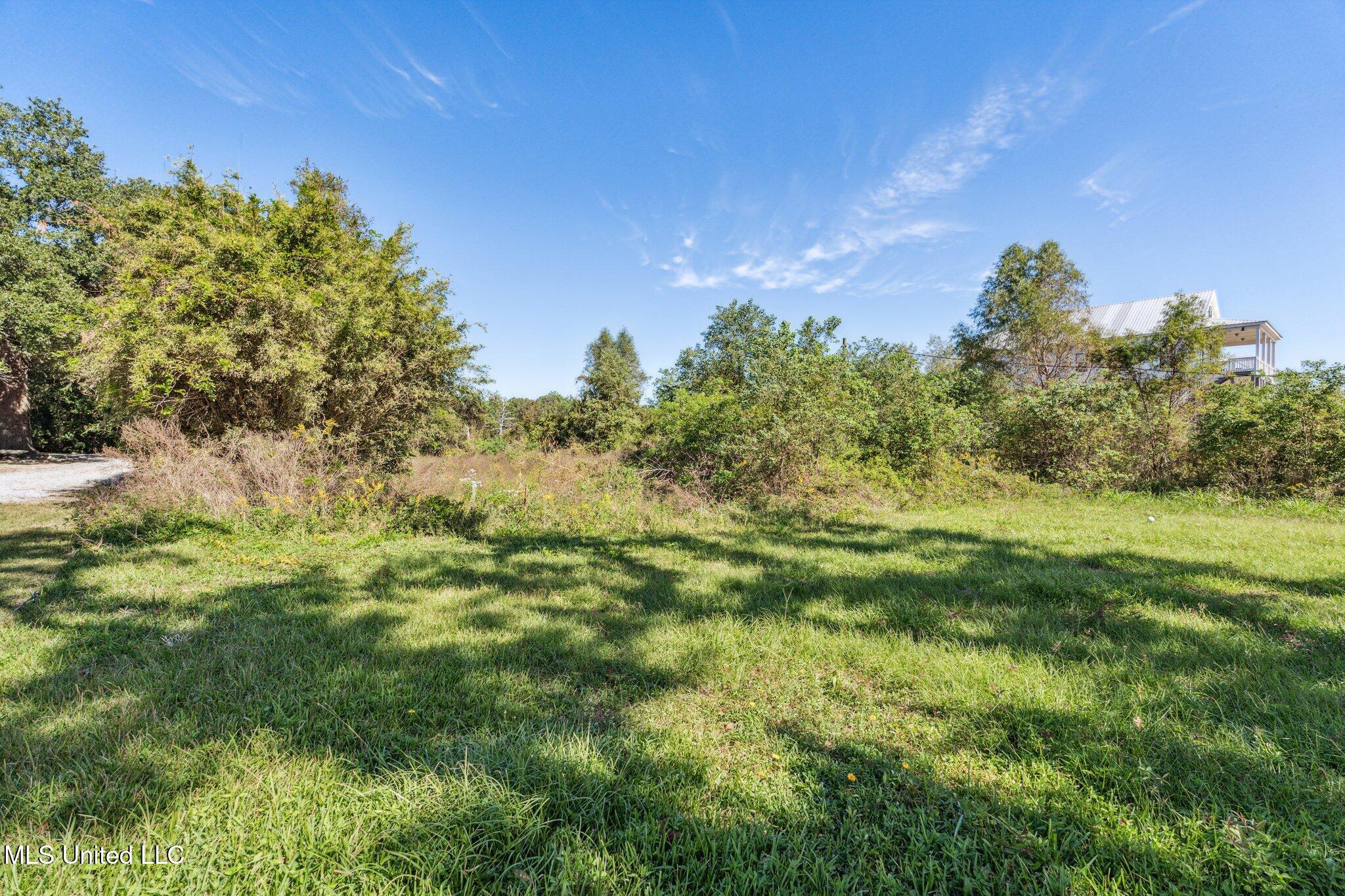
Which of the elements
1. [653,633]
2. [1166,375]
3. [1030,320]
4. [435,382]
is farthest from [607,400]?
[653,633]

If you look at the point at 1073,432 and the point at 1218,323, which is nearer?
the point at 1073,432

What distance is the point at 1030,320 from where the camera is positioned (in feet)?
56.9

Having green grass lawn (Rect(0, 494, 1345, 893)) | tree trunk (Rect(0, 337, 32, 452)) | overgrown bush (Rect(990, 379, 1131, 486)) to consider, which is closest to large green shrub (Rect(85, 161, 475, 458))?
green grass lawn (Rect(0, 494, 1345, 893))

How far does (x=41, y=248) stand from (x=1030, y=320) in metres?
32.8

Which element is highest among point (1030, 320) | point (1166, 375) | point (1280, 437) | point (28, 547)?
point (1030, 320)

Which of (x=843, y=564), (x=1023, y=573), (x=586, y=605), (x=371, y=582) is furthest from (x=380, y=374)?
(x=1023, y=573)

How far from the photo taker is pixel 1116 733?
2057mm

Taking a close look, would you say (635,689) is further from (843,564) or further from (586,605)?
(843,564)

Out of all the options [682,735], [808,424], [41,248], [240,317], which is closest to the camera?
[682,735]

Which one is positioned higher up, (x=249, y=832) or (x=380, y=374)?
(x=380, y=374)

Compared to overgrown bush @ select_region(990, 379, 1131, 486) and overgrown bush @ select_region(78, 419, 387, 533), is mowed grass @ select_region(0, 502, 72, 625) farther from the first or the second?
overgrown bush @ select_region(990, 379, 1131, 486)

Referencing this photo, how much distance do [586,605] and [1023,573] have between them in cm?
395

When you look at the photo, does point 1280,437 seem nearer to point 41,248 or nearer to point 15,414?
point 41,248

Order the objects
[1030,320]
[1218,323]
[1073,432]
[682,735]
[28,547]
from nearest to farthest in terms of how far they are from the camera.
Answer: [682,735], [28,547], [1073,432], [1030,320], [1218,323]
